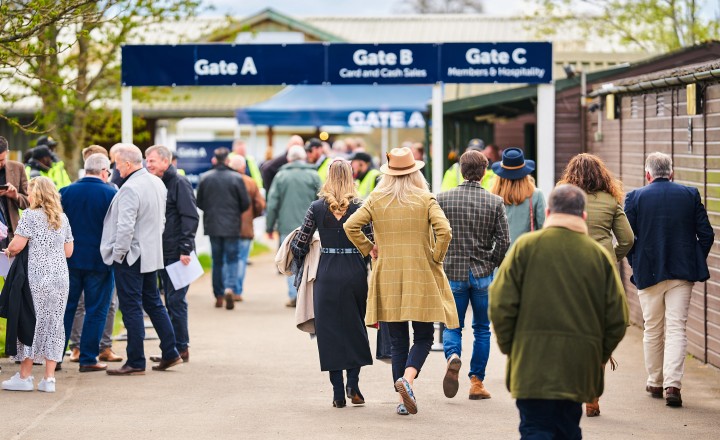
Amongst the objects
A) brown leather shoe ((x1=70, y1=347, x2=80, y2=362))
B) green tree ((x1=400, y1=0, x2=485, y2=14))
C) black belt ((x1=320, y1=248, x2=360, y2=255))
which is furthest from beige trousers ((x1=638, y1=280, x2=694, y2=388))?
green tree ((x1=400, y1=0, x2=485, y2=14))

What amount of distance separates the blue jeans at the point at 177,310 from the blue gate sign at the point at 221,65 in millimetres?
3192

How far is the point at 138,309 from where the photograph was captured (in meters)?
10.6

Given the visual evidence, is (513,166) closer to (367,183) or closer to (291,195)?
(291,195)

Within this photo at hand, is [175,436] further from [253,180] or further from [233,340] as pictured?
[253,180]

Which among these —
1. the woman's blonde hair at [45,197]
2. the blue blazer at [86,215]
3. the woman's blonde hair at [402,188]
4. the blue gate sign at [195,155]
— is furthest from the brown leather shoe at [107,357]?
the blue gate sign at [195,155]

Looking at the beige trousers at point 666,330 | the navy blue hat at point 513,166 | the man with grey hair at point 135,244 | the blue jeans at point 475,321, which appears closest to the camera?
the beige trousers at point 666,330

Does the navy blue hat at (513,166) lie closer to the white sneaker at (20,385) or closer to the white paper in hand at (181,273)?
the white paper in hand at (181,273)

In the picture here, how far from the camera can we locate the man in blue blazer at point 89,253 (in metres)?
10.6

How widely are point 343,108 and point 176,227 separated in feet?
49.1

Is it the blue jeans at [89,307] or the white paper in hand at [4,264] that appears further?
the blue jeans at [89,307]

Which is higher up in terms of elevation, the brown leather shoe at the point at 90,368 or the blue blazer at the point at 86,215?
the blue blazer at the point at 86,215

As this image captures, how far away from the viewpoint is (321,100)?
26812mm

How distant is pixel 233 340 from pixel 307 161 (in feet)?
15.9

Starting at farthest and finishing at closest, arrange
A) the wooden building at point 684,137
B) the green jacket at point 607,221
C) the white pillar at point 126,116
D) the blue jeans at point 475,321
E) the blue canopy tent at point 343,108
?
the blue canopy tent at point 343,108 < the white pillar at point 126,116 < the wooden building at point 684,137 < the blue jeans at point 475,321 < the green jacket at point 607,221
